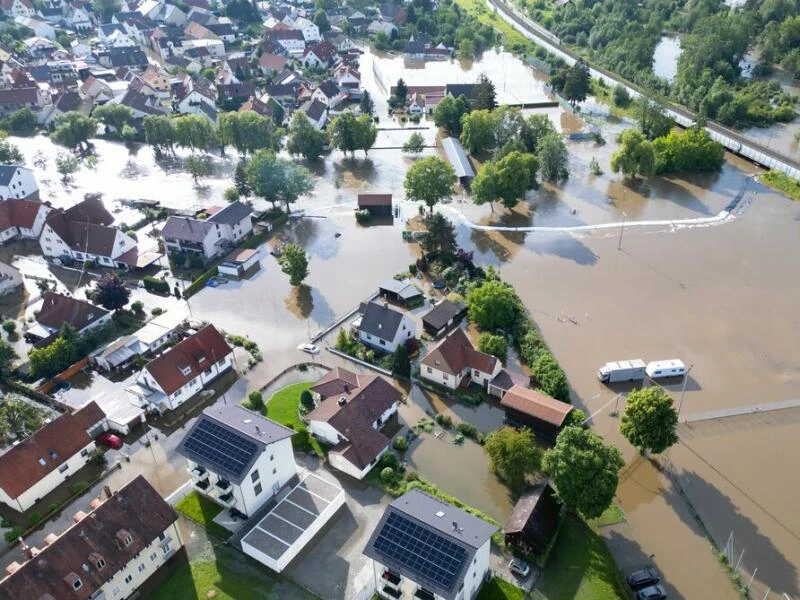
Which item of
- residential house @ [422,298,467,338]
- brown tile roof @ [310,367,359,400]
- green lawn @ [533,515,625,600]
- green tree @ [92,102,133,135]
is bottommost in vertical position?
green lawn @ [533,515,625,600]

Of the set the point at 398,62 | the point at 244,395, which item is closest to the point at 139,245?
the point at 244,395

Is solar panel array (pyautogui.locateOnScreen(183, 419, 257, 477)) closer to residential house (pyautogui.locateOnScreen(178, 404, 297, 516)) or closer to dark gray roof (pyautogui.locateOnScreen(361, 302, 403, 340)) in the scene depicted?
residential house (pyautogui.locateOnScreen(178, 404, 297, 516))

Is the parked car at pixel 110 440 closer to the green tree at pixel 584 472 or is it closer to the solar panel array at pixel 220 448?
the solar panel array at pixel 220 448

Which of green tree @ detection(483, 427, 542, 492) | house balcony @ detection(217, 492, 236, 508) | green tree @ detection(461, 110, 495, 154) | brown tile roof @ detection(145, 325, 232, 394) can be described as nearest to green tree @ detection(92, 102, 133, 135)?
green tree @ detection(461, 110, 495, 154)

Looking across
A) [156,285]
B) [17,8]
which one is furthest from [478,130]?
[17,8]

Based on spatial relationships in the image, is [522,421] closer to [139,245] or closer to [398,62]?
[139,245]

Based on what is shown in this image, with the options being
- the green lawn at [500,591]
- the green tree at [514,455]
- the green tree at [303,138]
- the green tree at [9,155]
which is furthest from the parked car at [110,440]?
the green tree at [9,155]
